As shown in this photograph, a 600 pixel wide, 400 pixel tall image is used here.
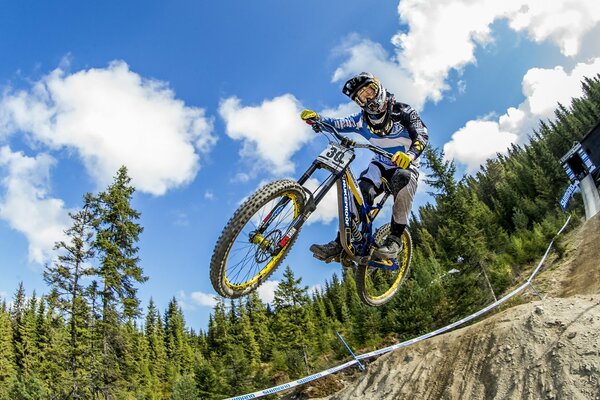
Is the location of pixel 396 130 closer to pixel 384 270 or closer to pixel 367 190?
pixel 367 190

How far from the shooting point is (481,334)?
13867 mm

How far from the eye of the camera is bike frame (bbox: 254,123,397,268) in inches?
268

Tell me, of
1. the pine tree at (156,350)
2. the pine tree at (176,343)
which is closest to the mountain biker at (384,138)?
the pine tree at (156,350)

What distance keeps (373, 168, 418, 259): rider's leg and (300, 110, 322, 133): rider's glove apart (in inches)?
71.5

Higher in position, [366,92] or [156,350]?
[156,350]

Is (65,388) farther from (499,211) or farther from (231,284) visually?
(499,211)

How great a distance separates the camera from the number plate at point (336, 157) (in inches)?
278

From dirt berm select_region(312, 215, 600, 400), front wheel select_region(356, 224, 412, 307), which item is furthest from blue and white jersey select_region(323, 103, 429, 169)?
dirt berm select_region(312, 215, 600, 400)

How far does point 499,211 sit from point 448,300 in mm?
46232

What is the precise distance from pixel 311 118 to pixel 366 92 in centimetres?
113

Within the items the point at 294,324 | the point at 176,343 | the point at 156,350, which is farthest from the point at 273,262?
the point at 176,343

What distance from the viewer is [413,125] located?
779 cm

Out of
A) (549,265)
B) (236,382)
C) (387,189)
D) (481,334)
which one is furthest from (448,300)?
(387,189)

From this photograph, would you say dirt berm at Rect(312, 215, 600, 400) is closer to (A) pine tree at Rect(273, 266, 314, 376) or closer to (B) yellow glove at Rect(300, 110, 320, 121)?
(B) yellow glove at Rect(300, 110, 320, 121)
